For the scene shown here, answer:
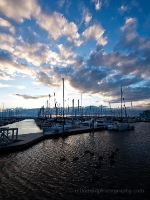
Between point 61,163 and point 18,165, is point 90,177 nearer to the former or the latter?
point 61,163

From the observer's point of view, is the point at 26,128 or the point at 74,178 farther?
the point at 26,128

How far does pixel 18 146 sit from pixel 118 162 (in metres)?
13.8

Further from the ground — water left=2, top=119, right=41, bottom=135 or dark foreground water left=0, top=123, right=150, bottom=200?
dark foreground water left=0, top=123, right=150, bottom=200

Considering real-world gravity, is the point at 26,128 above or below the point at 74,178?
below

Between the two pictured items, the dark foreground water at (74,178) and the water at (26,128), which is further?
the water at (26,128)

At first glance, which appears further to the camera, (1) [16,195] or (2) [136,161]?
(2) [136,161]

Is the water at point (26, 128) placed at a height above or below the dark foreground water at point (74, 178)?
below

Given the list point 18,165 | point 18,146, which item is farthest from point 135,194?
point 18,146

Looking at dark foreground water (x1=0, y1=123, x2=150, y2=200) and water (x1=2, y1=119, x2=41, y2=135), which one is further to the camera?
water (x1=2, y1=119, x2=41, y2=135)

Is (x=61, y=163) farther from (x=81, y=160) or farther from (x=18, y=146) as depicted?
(x=18, y=146)

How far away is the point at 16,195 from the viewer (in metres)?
10.9

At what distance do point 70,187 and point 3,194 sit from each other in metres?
4.43

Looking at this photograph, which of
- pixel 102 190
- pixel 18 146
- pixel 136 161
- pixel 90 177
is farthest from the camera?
pixel 18 146

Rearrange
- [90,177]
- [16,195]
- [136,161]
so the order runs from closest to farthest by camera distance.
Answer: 1. [16,195]
2. [90,177]
3. [136,161]
